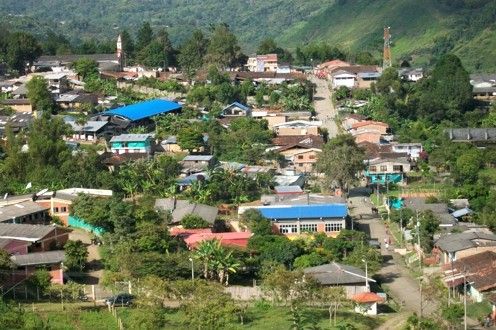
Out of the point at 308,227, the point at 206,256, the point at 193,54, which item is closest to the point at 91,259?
the point at 206,256

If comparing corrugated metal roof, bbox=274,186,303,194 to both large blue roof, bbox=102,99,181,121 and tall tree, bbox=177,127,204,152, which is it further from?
large blue roof, bbox=102,99,181,121

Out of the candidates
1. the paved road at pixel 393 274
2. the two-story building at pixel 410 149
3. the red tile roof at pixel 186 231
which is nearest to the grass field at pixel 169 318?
the paved road at pixel 393 274

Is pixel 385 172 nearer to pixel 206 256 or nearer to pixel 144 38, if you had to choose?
pixel 206 256

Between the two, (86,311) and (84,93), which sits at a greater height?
(84,93)

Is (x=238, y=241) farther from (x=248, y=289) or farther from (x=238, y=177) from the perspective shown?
(x=238, y=177)

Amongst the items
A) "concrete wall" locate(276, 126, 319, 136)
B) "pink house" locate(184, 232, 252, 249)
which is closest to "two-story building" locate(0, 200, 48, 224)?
"pink house" locate(184, 232, 252, 249)

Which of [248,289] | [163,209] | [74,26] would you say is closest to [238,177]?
[163,209]
